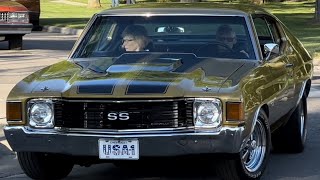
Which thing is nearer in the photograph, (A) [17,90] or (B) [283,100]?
(A) [17,90]

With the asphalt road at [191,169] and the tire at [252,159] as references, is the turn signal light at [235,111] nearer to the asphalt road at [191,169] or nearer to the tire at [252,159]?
the tire at [252,159]

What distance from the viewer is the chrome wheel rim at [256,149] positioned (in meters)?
6.28

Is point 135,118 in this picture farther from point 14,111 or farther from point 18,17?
point 18,17

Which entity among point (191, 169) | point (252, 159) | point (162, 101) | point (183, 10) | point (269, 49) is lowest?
point (191, 169)

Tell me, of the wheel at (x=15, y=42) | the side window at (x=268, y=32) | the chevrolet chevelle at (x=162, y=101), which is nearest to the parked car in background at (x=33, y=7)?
the wheel at (x=15, y=42)

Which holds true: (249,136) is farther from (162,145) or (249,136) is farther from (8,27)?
(8,27)

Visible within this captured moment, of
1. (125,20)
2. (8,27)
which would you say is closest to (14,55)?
(8,27)

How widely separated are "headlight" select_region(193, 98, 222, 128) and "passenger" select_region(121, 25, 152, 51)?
4.68 feet

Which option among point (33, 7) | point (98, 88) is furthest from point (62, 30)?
point (98, 88)

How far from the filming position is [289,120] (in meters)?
7.73

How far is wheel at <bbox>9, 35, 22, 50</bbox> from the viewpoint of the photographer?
2045 cm

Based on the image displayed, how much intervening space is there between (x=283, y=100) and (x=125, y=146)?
1.95 metres

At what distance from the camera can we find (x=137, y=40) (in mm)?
7035

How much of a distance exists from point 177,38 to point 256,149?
4.52 ft
